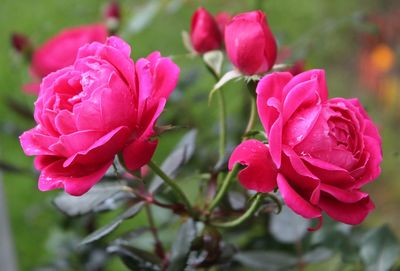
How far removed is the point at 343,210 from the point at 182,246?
0.67ft

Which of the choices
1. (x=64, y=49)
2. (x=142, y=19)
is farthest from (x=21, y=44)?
(x=142, y=19)

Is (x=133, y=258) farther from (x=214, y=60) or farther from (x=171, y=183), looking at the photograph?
(x=214, y=60)

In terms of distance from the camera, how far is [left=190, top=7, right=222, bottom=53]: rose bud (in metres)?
0.71

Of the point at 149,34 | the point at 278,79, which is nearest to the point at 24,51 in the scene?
the point at 278,79

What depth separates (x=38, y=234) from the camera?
1.78 m

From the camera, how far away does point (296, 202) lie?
472 millimetres

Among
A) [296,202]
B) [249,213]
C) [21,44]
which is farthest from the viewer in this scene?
[21,44]

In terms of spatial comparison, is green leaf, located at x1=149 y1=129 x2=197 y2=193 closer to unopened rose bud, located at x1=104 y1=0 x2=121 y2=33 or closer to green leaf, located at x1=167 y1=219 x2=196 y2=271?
green leaf, located at x1=167 y1=219 x2=196 y2=271

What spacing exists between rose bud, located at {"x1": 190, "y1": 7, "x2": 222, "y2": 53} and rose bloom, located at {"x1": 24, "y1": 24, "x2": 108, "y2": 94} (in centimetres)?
42

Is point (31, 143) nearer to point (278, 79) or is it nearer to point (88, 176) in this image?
point (88, 176)

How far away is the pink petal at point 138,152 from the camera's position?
0.52 metres

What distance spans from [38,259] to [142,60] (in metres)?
1.29

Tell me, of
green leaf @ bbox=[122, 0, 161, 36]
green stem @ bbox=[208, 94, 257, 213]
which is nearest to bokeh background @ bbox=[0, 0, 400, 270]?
green leaf @ bbox=[122, 0, 161, 36]

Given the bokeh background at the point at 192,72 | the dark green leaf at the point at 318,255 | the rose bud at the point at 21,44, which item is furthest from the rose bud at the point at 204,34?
the rose bud at the point at 21,44
